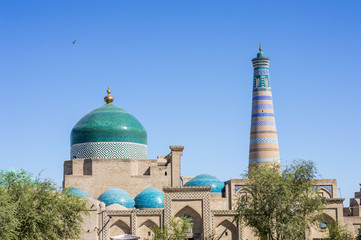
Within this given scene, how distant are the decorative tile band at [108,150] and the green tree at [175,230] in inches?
309

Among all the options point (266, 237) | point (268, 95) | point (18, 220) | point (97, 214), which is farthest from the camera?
point (268, 95)

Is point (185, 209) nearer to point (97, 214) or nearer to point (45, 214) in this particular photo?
point (97, 214)

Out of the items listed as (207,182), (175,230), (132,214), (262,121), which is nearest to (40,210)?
(175,230)

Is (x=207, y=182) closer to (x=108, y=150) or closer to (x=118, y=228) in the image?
(x=108, y=150)

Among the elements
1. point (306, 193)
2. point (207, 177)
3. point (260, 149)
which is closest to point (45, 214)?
point (306, 193)

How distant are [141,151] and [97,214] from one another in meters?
8.05

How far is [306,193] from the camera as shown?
29203 mm

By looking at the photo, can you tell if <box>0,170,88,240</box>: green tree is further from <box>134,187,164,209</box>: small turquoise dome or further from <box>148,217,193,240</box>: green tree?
<box>134,187,164,209</box>: small turquoise dome

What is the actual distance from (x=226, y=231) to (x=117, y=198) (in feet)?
19.5

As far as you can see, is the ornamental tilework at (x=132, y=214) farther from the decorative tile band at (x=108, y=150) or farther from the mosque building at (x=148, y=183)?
the decorative tile band at (x=108, y=150)

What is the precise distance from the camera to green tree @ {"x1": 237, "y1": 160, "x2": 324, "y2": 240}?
27.4 m

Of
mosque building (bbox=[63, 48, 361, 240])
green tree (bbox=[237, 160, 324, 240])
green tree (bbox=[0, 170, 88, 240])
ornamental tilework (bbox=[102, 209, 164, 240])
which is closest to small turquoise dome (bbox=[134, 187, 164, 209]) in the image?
mosque building (bbox=[63, 48, 361, 240])

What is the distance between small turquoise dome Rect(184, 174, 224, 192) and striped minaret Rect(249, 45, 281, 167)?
3.18 m

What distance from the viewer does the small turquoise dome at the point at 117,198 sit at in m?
34.0
